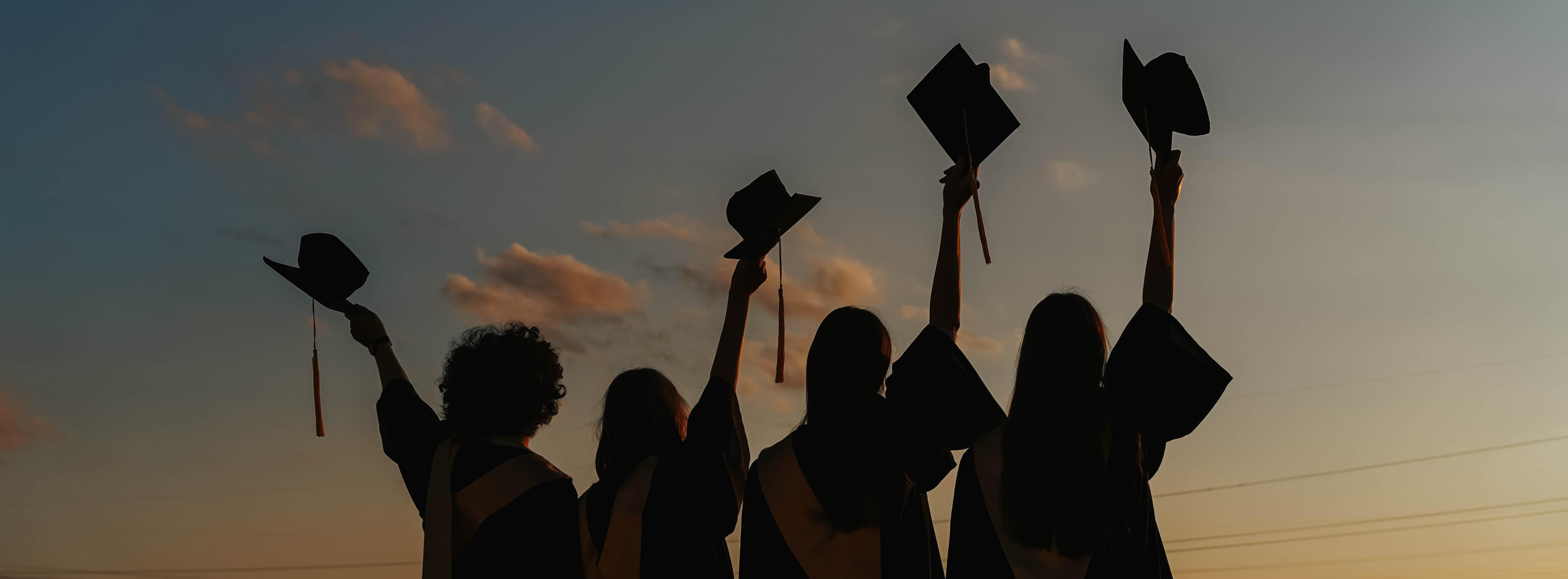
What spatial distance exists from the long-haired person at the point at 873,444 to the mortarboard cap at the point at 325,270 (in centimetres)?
220

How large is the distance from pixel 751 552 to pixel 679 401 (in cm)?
62

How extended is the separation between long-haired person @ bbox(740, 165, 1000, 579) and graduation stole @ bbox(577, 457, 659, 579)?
468 millimetres

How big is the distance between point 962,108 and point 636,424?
172 cm

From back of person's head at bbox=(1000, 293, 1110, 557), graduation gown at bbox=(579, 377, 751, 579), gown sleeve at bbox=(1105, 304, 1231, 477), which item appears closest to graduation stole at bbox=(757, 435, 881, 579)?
graduation gown at bbox=(579, 377, 751, 579)

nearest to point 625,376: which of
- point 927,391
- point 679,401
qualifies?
point 679,401

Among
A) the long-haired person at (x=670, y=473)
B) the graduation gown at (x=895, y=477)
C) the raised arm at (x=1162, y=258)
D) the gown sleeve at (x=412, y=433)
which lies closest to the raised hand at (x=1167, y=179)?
the raised arm at (x=1162, y=258)

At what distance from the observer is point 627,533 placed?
14.7 feet

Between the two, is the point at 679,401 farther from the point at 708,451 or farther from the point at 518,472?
the point at 518,472

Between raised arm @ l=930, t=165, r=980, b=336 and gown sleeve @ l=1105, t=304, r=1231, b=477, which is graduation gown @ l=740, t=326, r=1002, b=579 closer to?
raised arm @ l=930, t=165, r=980, b=336

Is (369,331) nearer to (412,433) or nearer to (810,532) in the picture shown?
(412,433)

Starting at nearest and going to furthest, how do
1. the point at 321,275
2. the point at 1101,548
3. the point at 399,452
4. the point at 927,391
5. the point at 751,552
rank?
the point at 1101,548, the point at 927,391, the point at 751,552, the point at 399,452, the point at 321,275

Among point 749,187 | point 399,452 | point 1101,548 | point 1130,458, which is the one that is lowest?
point 1101,548

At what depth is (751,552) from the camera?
447 cm

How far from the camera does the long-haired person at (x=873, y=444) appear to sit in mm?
4086
